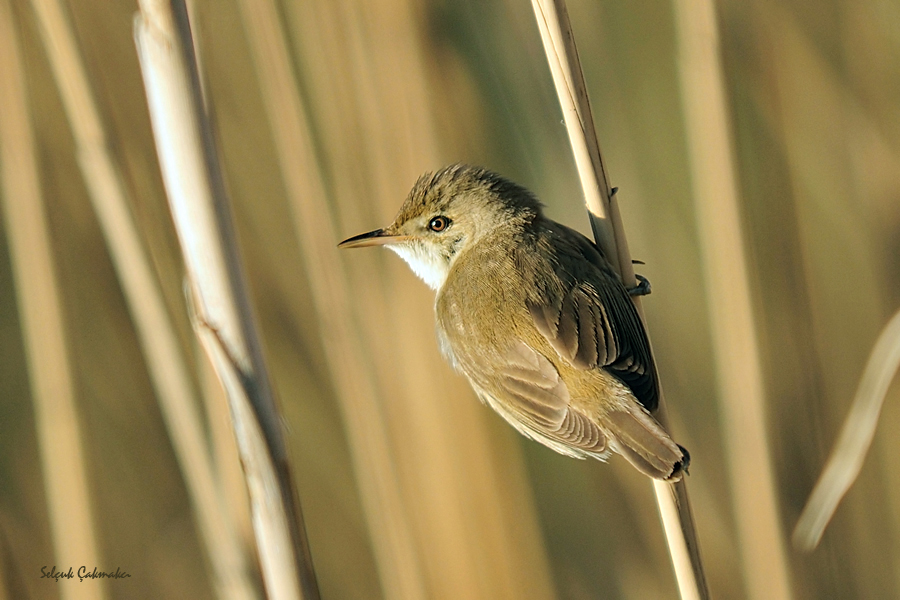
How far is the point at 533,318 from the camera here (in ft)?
5.33

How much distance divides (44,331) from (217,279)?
0.95 metres

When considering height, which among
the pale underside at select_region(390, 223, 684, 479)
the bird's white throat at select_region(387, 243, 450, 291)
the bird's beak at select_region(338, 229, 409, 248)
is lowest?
the pale underside at select_region(390, 223, 684, 479)

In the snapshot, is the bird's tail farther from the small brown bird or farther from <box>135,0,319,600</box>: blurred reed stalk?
<box>135,0,319,600</box>: blurred reed stalk

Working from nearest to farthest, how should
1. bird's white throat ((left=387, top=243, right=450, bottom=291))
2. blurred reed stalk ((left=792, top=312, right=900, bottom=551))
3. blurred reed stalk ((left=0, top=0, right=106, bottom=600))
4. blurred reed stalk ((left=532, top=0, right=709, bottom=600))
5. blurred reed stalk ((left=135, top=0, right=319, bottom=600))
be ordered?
blurred reed stalk ((left=135, top=0, right=319, bottom=600)) < blurred reed stalk ((left=532, top=0, right=709, bottom=600)) < blurred reed stalk ((left=792, top=312, right=900, bottom=551)) < blurred reed stalk ((left=0, top=0, right=106, bottom=600)) < bird's white throat ((left=387, top=243, right=450, bottom=291))

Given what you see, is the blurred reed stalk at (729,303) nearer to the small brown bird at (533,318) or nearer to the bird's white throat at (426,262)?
the small brown bird at (533,318)

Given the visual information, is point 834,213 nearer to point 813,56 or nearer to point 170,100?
point 813,56

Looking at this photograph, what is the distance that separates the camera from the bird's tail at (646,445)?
1.33 meters

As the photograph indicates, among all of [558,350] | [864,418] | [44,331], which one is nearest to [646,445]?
[558,350]

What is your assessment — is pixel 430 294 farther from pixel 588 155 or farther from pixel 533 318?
pixel 588 155

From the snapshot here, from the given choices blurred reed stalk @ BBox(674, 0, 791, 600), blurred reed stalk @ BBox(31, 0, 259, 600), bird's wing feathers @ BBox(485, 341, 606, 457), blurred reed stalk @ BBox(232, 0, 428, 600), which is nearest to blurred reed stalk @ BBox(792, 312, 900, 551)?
blurred reed stalk @ BBox(674, 0, 791, 600)

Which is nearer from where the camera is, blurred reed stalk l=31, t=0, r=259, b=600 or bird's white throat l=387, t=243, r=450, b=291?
blurred reed stalk l=31, t=0, r=259, b=600

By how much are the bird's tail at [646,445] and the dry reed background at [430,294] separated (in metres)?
0.52

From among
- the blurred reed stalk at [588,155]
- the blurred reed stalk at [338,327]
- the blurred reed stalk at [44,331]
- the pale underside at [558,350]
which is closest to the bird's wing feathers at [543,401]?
the pale underside at [558,350]

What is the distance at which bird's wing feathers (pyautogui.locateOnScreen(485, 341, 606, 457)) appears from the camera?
61.4 inches
